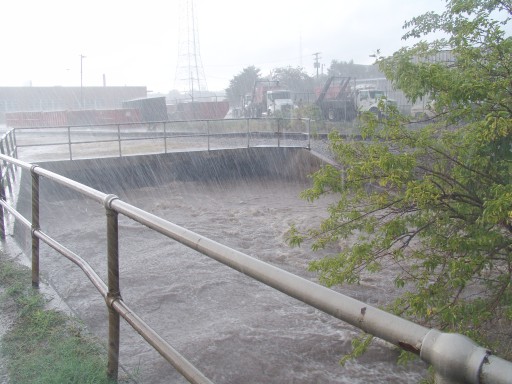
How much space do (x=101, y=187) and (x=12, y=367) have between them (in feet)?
47.7

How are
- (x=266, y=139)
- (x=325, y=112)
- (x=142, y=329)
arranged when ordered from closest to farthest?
(x=142, y=329) < (x=266, y=139) < (x=325, y=112)

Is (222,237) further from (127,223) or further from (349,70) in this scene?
(349,70)

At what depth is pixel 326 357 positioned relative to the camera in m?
6.13

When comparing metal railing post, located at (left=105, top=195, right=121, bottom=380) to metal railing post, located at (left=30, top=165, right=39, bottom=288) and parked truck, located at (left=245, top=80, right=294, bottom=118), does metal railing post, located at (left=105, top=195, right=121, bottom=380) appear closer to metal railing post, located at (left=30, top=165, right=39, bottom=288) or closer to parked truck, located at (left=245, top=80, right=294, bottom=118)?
metal railing post, located at (left=30, top=165, right=39, bottom=288)

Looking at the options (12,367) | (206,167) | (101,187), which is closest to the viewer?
(12,367)

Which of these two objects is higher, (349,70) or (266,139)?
(349,70)

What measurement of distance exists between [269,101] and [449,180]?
31.3 meters

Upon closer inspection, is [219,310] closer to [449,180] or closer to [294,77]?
[449,180]

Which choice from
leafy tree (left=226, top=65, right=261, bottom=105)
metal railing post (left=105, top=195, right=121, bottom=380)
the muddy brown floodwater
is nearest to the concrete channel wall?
the muddy brown floodwater

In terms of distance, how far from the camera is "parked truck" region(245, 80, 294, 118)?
34719mm

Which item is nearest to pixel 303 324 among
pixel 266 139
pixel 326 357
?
pixel 326 357

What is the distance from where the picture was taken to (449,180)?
18.0ft

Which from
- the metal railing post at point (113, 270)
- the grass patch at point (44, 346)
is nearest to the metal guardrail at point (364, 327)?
the metal railing post at point (113, 270)

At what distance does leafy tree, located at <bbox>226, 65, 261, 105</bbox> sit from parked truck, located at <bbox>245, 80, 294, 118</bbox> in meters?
19.0
